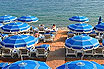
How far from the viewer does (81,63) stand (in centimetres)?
888

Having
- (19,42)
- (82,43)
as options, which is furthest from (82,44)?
(19,42)

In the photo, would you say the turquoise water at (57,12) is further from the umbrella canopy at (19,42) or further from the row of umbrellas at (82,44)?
the umbrella canopy at (19,42)

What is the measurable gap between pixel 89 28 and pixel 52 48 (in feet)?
13.9

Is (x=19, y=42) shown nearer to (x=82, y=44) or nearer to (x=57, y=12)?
(x=82, y=44)

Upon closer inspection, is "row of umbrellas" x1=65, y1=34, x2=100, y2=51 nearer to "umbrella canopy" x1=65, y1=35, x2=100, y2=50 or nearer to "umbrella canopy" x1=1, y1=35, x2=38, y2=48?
"umbrella canopy" x1=65, y1=35, x2=100, y2=50

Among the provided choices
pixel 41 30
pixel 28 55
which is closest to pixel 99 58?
pixel 28 55

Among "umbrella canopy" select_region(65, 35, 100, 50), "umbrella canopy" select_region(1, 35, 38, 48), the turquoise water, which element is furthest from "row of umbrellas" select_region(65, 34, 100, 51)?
the turquoise water

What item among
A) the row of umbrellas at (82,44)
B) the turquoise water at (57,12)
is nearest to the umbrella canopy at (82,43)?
the row of umbrellas at (82,44)

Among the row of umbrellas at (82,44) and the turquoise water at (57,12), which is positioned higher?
the row of umbrellas at (82,44)

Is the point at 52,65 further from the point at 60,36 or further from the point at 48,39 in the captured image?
the point at 60,36

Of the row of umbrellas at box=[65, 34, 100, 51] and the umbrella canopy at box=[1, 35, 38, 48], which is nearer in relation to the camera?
the row of umbrellas at box=[65, 34, 100, 51]

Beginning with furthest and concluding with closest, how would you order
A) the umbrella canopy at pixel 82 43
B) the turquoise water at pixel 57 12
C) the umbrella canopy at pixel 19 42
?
the turquoise water at pixel 57 12, the umbrella canopy at pixel 19 42, the umbrella canopy at pixel 82 43

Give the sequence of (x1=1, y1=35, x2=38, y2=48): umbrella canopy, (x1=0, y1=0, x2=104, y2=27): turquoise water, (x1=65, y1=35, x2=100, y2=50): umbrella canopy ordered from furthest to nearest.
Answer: (x1=0, y1=0, x2=104, y2=27): turquoise water → (x1=1, y1=35, x2=38, y2=48): umbrella canopy → (x1=65, y1=35, x2=100, y2=50): umbrella canopy

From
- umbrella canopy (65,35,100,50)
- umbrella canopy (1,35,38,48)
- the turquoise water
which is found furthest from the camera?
the turquoise water
